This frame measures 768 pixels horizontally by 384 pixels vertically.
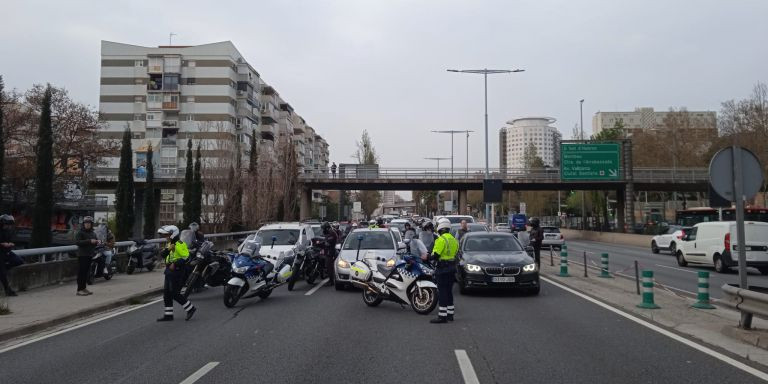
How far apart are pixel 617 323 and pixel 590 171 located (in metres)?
33.1

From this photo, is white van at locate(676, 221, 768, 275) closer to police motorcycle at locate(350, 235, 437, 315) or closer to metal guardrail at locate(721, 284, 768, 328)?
metal guardrail at locate(721, 284, 768, 328)

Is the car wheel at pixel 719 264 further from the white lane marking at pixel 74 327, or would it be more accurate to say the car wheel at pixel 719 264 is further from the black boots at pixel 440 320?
the white lane marking at pixel 74 327

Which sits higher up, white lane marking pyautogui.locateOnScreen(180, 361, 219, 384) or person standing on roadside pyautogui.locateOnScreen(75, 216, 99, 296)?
person standing on roadside pyautogui.locateOnScreen(75, 216, 99, 296)

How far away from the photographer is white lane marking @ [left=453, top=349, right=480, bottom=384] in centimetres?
614

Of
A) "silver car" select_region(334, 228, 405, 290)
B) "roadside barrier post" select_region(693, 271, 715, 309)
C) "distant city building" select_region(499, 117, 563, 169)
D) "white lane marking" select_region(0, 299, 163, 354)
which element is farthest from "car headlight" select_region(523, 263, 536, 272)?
"distant city building" select_region(499, 117, 563, 169)

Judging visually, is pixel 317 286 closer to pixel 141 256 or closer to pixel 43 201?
pixel 141 256

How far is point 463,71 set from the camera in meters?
32.9

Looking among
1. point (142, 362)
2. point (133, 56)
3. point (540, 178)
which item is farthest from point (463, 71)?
point (133, 56)

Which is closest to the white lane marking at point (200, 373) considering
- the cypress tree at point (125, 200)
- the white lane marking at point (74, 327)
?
the white lane marking at point (74, 327)

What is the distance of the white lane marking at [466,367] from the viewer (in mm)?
6141

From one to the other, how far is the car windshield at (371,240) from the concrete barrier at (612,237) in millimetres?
30967

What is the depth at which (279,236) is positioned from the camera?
17062mm

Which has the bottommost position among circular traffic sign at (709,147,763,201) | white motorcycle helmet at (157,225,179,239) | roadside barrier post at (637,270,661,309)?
roadside barrier post at (637,270,661,309)

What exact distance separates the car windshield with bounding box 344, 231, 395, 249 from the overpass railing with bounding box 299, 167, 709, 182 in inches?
1278
